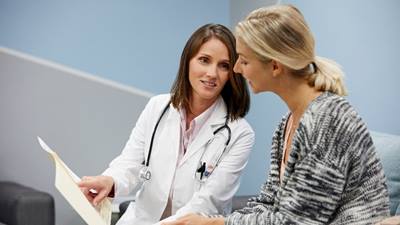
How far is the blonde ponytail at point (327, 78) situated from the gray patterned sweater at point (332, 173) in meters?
0.05

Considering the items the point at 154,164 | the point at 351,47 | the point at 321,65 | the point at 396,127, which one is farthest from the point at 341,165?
the point at 351,47

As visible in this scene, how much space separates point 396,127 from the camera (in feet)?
8.94

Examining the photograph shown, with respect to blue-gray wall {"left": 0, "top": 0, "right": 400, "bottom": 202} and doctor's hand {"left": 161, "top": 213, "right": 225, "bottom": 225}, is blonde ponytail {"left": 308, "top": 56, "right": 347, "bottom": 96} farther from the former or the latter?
blue-gray wall {"left": 0, "top": 0, "right": 400, "bottom": 202}

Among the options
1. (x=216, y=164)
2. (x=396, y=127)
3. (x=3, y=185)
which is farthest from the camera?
(x=3, y=185)

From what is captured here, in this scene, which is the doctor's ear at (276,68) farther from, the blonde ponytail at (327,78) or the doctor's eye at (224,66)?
the doctor's eye at (224,66)

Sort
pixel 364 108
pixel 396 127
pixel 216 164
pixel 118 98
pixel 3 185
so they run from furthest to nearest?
1. pixel 118 98
2. pixel 3 185
3. pixel 364 108
4. pixel 396 127
5. pixel 216 164

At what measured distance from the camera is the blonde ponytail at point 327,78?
1.70 m

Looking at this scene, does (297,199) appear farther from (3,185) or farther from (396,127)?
(3,185)

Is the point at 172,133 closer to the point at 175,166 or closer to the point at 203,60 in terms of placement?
the point at 175,166

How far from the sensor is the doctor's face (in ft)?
7.73

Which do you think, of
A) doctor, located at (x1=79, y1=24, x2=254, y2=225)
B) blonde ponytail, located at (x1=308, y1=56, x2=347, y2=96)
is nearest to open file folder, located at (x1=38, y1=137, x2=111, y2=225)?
doctor, located at (x1=79, y1=24, x2=254, y2=225)

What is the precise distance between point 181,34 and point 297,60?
2305 millimetres

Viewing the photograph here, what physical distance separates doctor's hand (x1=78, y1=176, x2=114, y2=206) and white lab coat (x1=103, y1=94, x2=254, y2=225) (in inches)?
3.4

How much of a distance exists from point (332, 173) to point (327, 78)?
26cm
